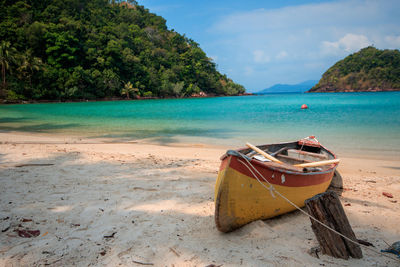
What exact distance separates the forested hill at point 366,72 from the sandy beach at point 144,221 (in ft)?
409

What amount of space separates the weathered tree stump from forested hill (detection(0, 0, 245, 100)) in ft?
158

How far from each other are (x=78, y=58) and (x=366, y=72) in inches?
4590

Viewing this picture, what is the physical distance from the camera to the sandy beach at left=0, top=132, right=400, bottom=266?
9.21 feet

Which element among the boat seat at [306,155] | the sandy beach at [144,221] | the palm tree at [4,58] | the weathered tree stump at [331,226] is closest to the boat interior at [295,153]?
the boat seat at [306,155]

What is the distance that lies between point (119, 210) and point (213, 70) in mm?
101977

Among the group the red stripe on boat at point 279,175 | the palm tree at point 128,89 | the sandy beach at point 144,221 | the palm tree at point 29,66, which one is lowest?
the sandy beach at point 144,221

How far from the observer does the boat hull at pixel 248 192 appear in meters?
3.12

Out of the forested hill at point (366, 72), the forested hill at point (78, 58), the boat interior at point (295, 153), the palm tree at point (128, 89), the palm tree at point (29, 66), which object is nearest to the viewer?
the boat interior at point (295, 153)

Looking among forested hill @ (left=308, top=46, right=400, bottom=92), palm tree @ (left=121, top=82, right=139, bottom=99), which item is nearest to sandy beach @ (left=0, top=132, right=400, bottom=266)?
palm tree @ (left=121, top=82, right=139, bottom=99)

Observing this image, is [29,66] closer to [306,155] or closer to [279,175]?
[306,155]

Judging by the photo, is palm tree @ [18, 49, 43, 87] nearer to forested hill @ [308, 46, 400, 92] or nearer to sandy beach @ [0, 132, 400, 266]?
sandy beach @ [0, 132, 400, 266]

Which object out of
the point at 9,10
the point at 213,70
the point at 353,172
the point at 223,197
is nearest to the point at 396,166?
the point at 353,172

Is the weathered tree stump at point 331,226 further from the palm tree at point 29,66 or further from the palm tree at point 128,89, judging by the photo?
the palm tree at point 128,89

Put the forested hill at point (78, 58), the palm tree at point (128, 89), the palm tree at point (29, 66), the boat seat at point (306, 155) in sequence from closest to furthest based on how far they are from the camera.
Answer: the boat seat at point (306, 155)
the palm tree at point (29, 66)
the forested hill at point (78, 58)
the palm tree at point (128, 89)
